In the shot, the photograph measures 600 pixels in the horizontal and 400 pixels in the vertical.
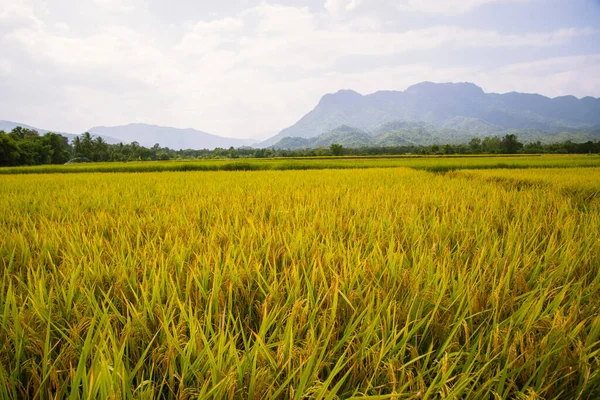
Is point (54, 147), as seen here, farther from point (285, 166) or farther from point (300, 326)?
point (300, 326)

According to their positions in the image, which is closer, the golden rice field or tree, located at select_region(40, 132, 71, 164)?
the golden rice field

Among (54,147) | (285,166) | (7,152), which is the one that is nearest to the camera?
(285,166)

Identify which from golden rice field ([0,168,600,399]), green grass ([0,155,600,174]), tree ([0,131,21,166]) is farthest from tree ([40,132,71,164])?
golden rice field ([0,168,600,399])

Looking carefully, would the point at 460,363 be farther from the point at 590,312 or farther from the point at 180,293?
the point at 180,293

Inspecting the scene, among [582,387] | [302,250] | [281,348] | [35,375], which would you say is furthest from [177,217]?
[582,387]

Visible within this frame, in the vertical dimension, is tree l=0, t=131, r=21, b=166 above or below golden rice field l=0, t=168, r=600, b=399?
above

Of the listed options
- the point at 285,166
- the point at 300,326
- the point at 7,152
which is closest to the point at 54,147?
the point at 7,152

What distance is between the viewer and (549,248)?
1325 mm

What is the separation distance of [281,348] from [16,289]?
114cm

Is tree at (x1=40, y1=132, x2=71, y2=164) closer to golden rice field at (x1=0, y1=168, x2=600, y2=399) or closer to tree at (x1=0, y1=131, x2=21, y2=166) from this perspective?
tree at (x1=0, y1=131, x2=21, y2=166)

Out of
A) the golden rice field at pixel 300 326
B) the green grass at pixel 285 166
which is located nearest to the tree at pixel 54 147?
the green grass at pixel 285 166

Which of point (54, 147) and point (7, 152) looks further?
point (54, 147)

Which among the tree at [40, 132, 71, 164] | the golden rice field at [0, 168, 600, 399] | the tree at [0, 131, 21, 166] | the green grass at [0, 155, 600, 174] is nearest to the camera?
the golden rice field at [0, 168, 600, 399]

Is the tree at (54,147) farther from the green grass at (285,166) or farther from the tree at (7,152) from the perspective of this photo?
the green grass at (285,166)
